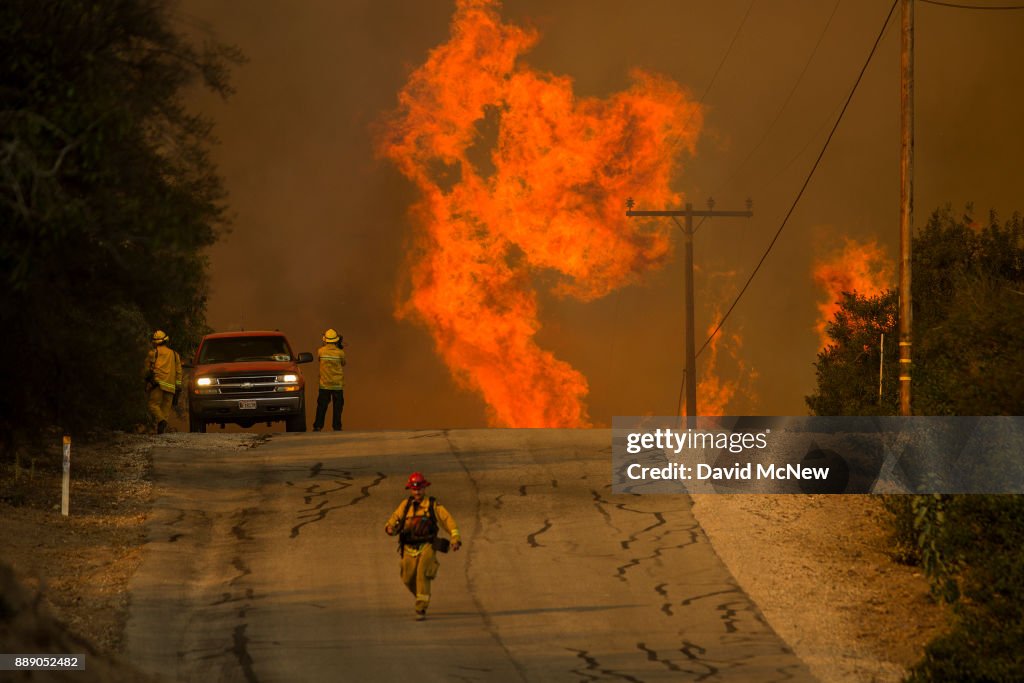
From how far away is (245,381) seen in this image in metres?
26.7

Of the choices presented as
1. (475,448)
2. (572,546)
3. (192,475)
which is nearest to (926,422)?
(572,546)

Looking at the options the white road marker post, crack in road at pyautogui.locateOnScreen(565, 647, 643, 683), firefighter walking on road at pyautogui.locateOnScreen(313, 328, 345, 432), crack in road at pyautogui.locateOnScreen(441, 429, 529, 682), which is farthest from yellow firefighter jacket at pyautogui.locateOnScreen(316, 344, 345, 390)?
crack in road at pyautogui.locateOnScreen(565, 647, 643, 683)

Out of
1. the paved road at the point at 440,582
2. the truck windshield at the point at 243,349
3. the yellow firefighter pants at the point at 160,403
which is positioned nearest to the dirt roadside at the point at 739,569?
the paved road at the point at 440,582

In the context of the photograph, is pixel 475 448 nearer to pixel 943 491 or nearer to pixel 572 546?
pixel 572 546

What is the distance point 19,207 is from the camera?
978 centimetres

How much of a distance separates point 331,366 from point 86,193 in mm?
17061

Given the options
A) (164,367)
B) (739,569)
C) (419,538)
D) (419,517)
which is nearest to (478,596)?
(419,538)

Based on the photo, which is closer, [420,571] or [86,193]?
[86,193]

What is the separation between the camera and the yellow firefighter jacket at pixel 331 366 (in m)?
27.7

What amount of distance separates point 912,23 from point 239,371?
1386 centimetres

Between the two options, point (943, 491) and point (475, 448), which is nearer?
point (943, 491)

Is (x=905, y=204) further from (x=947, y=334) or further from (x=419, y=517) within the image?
(x=419, y=517)

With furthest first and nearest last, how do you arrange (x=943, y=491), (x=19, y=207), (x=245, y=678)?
(x=943, y=491) → (x=245, y=678) → (x=19, y=207)

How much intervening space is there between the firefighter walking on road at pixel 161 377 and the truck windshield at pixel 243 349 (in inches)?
43.5
